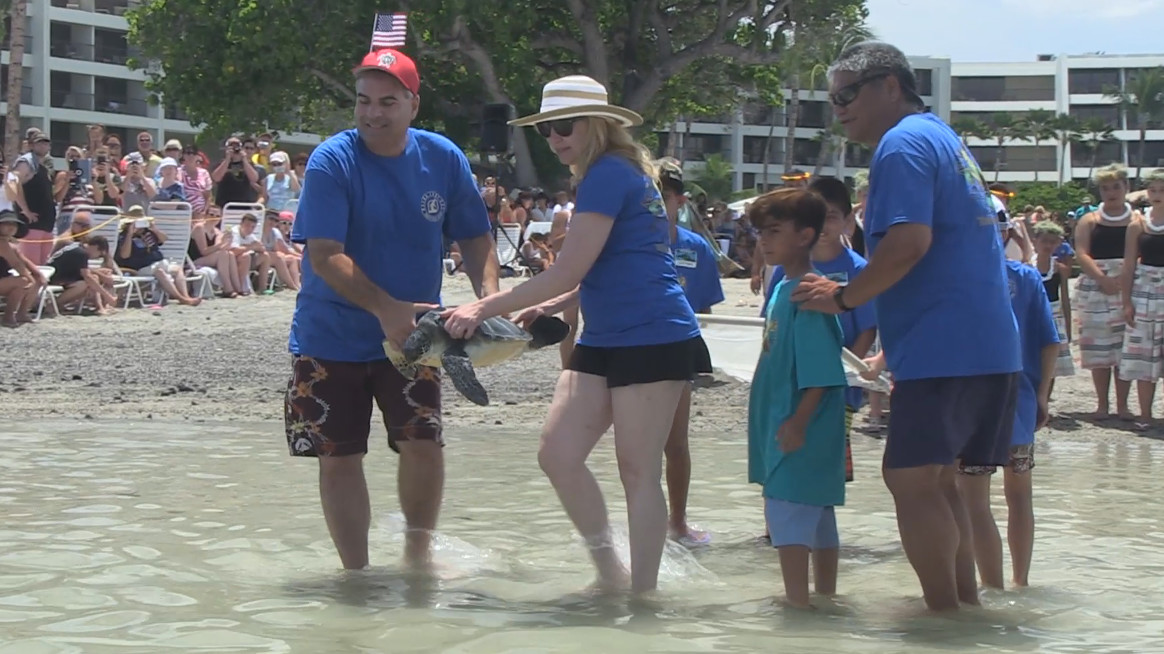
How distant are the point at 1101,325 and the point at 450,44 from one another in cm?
2396

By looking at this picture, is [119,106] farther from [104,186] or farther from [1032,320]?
[1032,320]

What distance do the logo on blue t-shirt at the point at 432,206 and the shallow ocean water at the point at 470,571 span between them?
1326 millimetres

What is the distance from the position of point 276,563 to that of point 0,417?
5.03 metres

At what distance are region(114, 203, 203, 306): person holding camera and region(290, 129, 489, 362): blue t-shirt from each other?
1276cm

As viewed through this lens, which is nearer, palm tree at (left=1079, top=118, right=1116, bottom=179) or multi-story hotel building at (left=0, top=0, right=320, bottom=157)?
multi-story hotel building at (left=0, top=0, right=320, bottom=157)

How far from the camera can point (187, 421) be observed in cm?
1027

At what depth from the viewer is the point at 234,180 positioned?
66.0ft

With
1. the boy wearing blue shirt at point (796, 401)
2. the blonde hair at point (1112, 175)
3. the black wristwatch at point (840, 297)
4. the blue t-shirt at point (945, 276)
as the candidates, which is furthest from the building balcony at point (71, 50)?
the blue t-shirt at point (945, 276)

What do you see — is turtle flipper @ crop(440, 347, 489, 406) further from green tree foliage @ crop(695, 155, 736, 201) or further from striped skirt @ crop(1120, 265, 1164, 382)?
green tree foliage @ crop(695, 155, 736, 201)

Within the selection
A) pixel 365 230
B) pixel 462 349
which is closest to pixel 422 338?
pixel 462 349

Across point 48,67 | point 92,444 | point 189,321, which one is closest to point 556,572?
point 92,444

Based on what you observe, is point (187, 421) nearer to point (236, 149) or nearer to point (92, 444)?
point (92, 444)

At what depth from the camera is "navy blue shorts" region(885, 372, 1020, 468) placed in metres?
4.56

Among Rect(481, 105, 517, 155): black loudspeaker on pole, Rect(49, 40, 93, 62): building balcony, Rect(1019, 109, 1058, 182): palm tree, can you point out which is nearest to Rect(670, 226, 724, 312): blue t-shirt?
Rect(481, 105, 517, 155): black loudspeaker on pole
